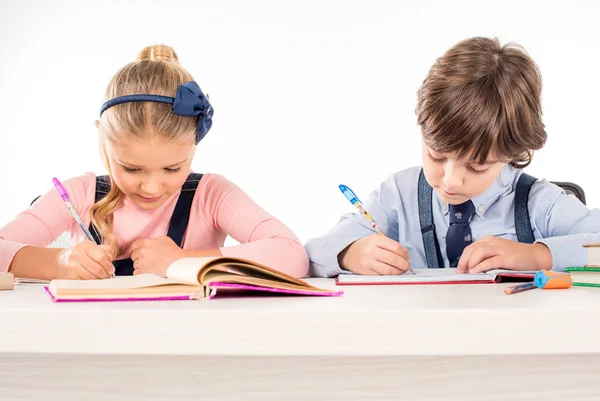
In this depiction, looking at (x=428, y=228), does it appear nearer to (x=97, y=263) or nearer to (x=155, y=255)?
(x=155, y=255)

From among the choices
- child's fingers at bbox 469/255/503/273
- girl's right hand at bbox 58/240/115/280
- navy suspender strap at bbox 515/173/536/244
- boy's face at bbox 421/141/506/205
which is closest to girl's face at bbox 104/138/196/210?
girl's right hand at bbox 58/240/115/280

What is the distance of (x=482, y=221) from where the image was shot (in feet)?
5.10

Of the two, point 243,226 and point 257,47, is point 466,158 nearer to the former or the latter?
point 243,226

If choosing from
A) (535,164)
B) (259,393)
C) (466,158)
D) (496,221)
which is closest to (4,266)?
(259,393)

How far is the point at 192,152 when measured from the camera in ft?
4.56

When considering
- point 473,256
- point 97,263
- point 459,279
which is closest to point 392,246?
point 473,256

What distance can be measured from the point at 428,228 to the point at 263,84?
6.74ft

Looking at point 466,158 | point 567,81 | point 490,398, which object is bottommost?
point 490,398

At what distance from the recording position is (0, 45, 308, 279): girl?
4.09 ft

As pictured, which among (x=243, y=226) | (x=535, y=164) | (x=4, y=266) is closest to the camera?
(x=4, y=266)

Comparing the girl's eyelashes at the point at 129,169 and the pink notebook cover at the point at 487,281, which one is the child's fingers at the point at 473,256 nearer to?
the pink notebook cover at the point at 487,281

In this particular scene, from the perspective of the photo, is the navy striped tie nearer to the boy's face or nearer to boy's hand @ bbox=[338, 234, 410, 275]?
the boy's face

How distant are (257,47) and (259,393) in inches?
115

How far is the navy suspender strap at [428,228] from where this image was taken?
5.18 feet
